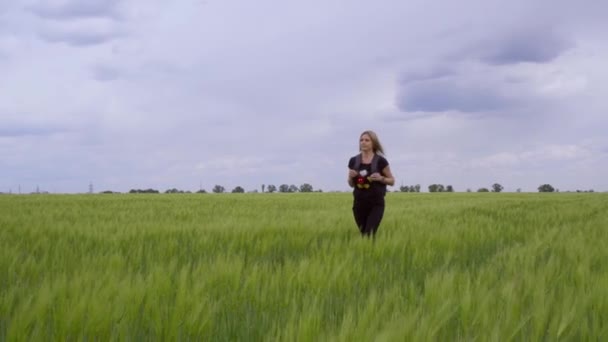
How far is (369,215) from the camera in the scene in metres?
6.21

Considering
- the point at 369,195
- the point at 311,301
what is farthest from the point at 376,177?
the point at 311,301

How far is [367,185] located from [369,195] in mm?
141

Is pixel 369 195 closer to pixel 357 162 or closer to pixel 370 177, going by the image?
pixel 370 177

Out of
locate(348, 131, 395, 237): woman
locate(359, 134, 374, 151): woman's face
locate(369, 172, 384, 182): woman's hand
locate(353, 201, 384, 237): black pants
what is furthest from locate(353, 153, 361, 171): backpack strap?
locate(353, 201, 384, 237): black pants

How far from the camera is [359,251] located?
4895 millimetres

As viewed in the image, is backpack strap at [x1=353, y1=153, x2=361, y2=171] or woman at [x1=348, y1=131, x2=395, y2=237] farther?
backpack strap at [x1=353, y1=153, x2=361, y2=171]

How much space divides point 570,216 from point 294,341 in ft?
38.6

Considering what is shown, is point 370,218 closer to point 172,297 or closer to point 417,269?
point 417,269

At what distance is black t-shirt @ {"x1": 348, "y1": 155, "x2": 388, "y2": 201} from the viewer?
6055 millimetres

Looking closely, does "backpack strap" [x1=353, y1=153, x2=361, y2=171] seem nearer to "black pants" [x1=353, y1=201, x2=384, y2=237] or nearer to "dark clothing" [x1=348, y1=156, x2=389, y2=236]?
"dark clothing" [x1=348, y1=156, x2=389, y2=236]

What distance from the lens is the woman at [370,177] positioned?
5992mm

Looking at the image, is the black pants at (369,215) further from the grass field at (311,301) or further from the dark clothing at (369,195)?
the grass field at (311,301)

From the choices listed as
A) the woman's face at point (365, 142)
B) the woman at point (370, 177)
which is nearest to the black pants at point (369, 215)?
the woman at point (370, 177)

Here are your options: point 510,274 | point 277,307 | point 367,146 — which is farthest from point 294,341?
point 367,146
